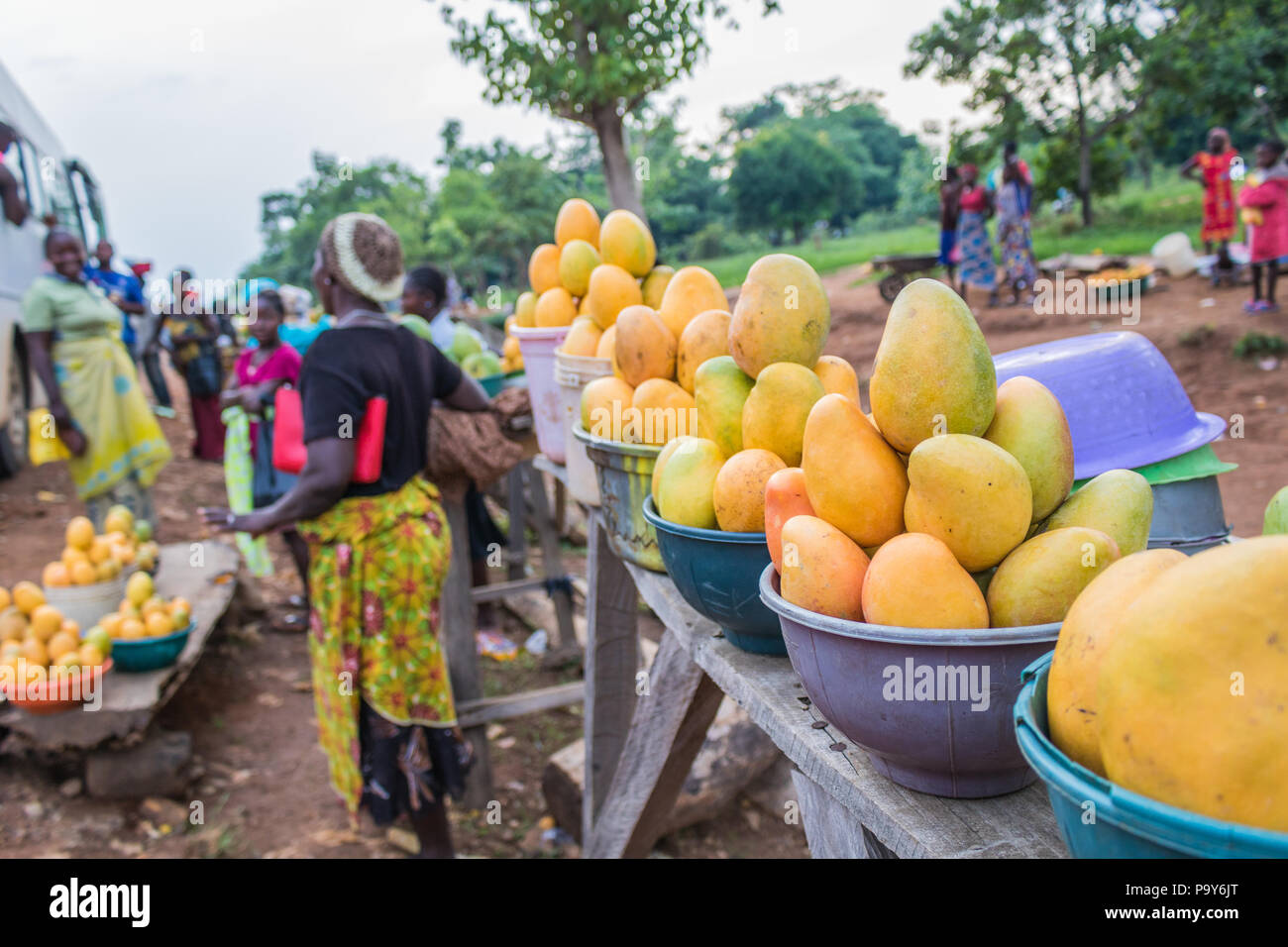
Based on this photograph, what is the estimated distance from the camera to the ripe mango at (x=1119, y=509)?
3.42ft

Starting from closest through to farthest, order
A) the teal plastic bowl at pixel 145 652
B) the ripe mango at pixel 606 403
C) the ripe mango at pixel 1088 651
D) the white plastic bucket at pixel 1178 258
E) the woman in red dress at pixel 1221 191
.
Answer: the ripe mango at pixel 1088 651 → the ripe mango at pixel 606 403 → the teal plastic bowl at pixel 145 652 → the woman in red dress at pixel 1221 191 → the white plastic bucket at pixel 1178 258

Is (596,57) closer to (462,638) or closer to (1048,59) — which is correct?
(462,638)

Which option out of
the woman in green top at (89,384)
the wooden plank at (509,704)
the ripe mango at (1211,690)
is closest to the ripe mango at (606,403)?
the ripe mango at (1211,690)

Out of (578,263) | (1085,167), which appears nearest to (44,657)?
(578,263)

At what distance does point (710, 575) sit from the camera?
4.63ft

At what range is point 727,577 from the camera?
4.55 ft

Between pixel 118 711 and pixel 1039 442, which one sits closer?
pixel 1039 442

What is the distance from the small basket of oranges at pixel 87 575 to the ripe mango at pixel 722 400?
388 centimetres

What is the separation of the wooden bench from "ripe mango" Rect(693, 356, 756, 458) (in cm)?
35

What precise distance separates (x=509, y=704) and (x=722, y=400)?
2.53m

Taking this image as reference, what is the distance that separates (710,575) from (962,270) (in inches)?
506

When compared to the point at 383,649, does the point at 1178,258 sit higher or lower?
higher

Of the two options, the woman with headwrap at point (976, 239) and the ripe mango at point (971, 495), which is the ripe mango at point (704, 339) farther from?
the woman with headwrap at point (976, 239)

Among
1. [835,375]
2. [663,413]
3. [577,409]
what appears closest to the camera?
[835,375]
